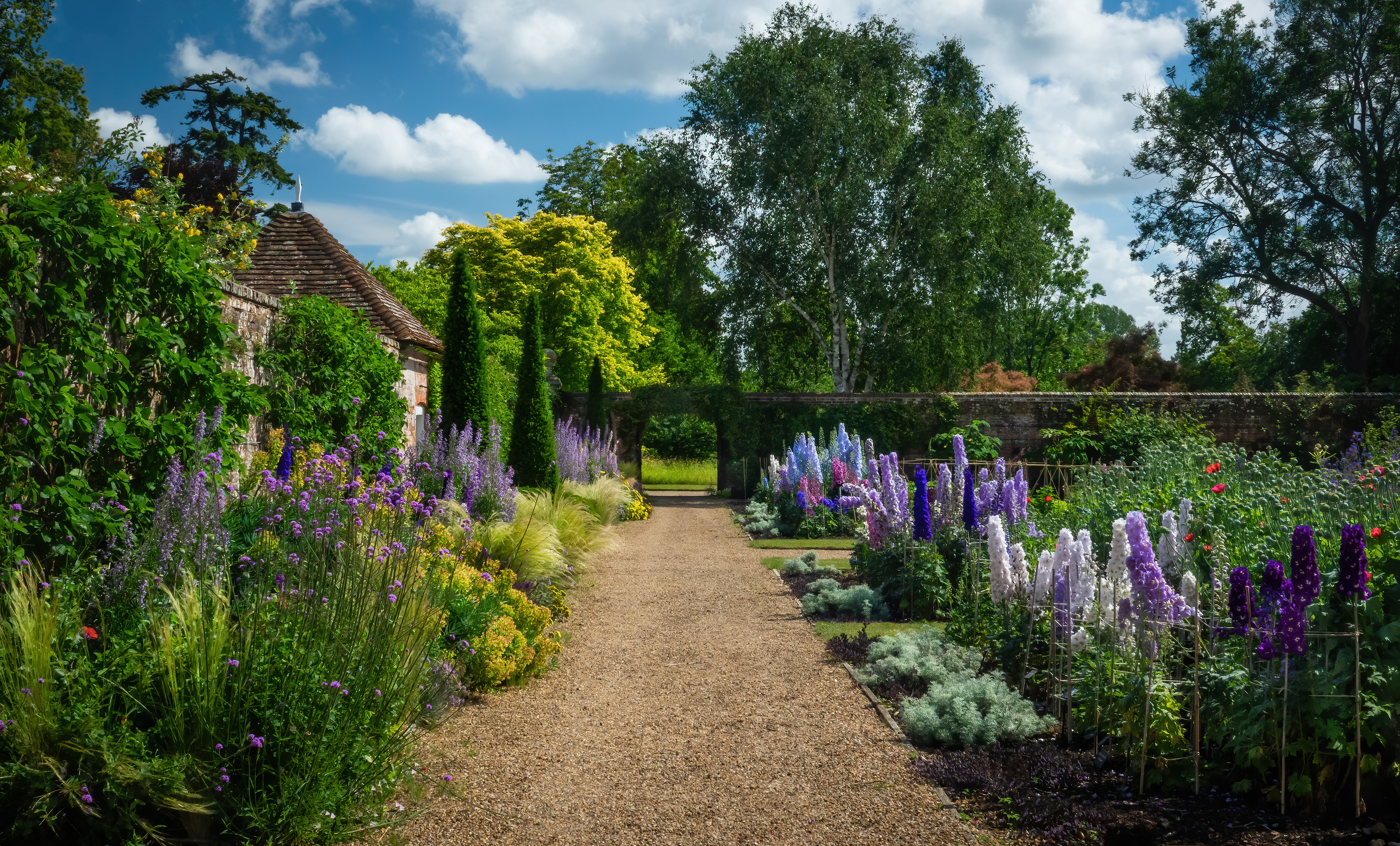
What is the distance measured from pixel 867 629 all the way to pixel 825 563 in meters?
2.99

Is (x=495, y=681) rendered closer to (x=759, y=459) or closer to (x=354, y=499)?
(x=354, y=499)

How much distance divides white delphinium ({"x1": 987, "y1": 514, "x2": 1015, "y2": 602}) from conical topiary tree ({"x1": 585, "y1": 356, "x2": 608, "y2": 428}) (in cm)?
1506

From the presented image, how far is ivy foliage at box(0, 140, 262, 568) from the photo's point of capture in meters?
3.81

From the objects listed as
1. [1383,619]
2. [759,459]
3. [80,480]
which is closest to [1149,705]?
[1383,619]

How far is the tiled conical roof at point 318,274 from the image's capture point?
507 inches

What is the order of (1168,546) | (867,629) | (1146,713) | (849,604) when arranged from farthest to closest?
(849,604) < (867,629) < (1168,546) < (1146,713)

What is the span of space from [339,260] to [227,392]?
30.9 ft

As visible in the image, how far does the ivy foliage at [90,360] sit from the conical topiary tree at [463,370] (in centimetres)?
491

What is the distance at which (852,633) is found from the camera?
620 centimetres

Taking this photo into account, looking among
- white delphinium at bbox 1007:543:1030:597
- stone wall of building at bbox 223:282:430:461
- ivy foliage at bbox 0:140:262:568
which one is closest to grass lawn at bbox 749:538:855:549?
white delphinium at bbox 1007:543:1030:597

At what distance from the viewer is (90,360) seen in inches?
163

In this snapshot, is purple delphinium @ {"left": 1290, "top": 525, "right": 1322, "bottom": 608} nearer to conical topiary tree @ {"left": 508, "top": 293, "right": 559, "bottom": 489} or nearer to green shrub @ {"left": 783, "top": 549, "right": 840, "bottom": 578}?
green shrub @ {"left": 783, "top": 549, "right": 840, "bottom": 578}

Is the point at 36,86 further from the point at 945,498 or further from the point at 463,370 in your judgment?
the point at 945,498

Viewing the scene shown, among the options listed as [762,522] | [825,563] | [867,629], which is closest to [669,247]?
[762,522]
